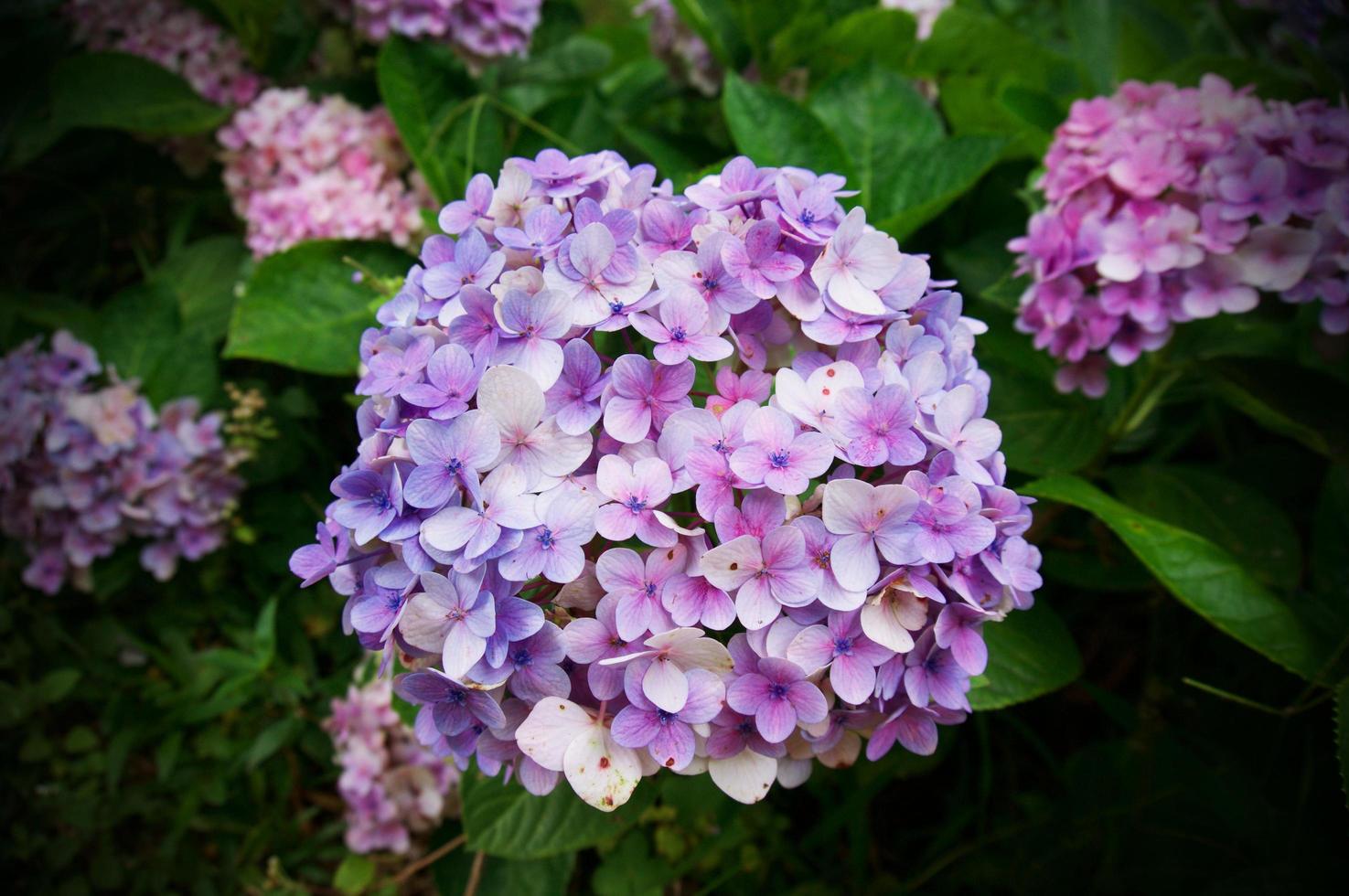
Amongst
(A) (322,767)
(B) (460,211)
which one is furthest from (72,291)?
(B) (460,211)

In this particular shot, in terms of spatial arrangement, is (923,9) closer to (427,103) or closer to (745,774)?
(427,103)

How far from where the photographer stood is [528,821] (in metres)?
0.99

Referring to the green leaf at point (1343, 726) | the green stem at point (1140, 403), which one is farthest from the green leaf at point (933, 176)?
the green leaf at point (1343, 726)

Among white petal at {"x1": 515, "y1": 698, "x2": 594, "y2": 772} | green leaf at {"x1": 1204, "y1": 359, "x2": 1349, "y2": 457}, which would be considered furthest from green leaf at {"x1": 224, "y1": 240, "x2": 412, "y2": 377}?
green leaf at {"x1": 1204, "y1": 359, "x2": 1349, "y2": 457}

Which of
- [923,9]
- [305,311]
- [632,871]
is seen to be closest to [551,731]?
[632,871]

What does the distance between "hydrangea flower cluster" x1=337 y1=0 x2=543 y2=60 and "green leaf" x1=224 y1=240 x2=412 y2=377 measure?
0.39 m

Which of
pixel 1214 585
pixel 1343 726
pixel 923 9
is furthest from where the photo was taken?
pixel 923 9

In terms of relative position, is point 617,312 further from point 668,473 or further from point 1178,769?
point 1178,769

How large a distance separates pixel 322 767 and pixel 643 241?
1242 mm

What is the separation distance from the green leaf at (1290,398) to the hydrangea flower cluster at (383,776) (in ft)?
3.90

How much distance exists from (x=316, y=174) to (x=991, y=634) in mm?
1337

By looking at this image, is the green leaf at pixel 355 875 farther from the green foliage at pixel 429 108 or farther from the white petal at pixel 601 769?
the green foliage at pixel 429 108

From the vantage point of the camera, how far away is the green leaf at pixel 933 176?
1244 mm

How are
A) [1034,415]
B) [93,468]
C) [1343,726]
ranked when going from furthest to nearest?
[93,468] → [1034,415] → [1343,726]
